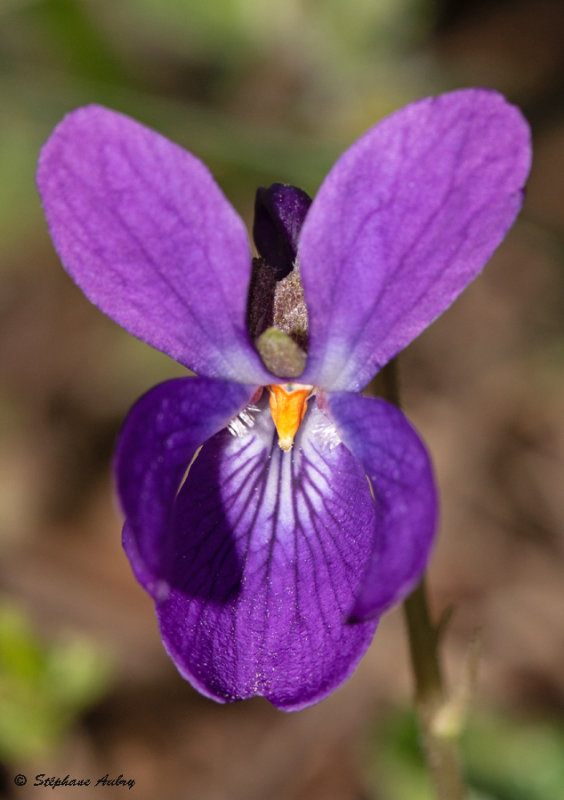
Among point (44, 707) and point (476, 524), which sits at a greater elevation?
point (476, 524)

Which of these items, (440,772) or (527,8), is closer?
(440,772)

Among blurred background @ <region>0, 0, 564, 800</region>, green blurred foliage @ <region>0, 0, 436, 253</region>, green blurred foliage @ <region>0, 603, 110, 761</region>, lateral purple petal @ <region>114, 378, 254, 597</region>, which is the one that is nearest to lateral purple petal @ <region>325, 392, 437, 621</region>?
lateral purple petal @ <region>114, 378, 254, 597</region>

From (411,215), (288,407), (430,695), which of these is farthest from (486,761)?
(411,215)

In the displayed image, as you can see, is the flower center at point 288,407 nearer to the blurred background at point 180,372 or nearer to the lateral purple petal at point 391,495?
the lateral purple petal at point 391,495

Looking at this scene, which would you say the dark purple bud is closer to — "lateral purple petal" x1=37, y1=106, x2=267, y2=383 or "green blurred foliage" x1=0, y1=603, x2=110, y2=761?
"lateral purple petal" x1=37, y1=106, x2=267, y2=383

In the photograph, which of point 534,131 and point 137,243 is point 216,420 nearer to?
point 137,243

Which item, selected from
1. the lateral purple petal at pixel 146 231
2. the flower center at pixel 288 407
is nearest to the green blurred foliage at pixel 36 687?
the flower center at pixel 288 407

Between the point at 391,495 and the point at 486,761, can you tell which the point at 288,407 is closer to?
the point at 391,495

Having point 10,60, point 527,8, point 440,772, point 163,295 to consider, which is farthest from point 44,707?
point 527,8
